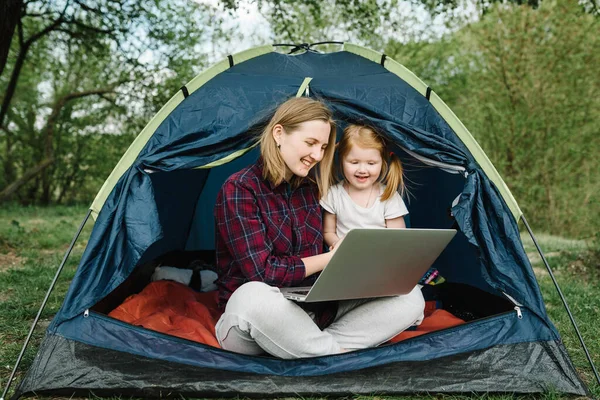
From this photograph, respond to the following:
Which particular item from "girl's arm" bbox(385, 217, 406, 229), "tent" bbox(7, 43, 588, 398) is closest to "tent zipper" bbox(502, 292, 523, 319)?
"tent" bbox(7, 43, 588, 398)

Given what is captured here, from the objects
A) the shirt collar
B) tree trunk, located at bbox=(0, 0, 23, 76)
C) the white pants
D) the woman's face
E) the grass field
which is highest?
tree trunk, located at bbox=(0, 0, 23, 76)

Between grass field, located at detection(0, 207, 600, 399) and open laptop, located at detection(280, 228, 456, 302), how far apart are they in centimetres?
42

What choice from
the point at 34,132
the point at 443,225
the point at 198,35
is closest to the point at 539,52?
the point at 198,35

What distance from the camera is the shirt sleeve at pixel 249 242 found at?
6.91 feet

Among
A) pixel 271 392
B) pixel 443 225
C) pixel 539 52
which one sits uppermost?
pixel 539 52

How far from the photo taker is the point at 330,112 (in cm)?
230

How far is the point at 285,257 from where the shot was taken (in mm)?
2178

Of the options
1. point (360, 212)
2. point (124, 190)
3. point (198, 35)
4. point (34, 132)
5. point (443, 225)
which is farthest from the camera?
point (34, 132)

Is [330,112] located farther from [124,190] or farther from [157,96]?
[157,96]

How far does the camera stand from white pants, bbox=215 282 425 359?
202cm

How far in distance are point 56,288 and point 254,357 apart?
6.78 feet

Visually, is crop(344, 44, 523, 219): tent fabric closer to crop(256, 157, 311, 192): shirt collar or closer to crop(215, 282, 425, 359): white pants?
crop(215, 282, 425, 359): white pants

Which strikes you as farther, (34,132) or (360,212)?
(34,132)

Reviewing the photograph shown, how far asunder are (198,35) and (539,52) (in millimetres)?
4693
